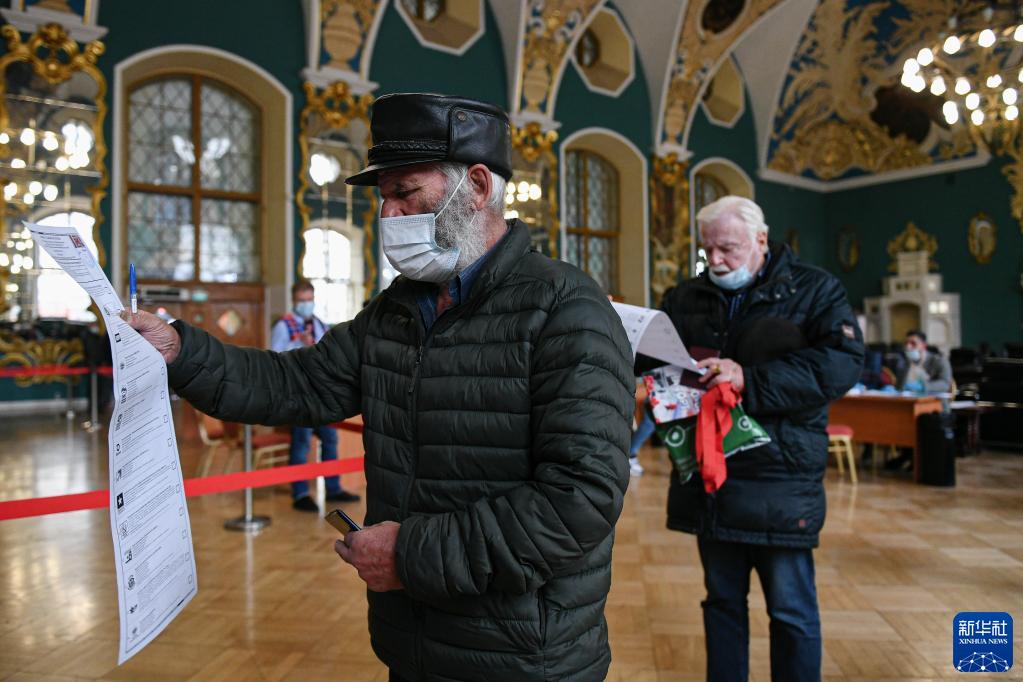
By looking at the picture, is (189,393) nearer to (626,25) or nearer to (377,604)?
(377,604)

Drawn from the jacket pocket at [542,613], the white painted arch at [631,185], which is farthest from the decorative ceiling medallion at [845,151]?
the jacket pocket at [542,613]

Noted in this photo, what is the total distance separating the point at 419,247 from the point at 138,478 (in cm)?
63

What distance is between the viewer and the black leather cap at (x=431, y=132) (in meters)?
1.36

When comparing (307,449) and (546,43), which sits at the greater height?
(546,43)

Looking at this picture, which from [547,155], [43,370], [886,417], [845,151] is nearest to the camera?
[886,417]

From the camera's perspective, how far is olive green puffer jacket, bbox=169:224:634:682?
1237 mm

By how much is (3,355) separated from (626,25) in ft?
39.5

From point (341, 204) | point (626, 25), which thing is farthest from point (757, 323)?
point (626, 25)

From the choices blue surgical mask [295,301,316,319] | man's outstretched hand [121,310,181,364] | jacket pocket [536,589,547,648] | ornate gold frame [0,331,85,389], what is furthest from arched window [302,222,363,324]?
jacket pocket [536,589,547,648]

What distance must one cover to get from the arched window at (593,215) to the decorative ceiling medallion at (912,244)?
326 inches

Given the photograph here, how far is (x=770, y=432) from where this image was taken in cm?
233

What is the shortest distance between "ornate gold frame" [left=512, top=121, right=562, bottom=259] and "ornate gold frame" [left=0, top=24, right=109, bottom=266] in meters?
6.32

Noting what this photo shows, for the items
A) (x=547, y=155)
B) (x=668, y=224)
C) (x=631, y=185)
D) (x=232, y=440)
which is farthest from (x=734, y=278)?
(x=668, y=224)

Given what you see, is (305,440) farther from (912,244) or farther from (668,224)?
(912,244)
